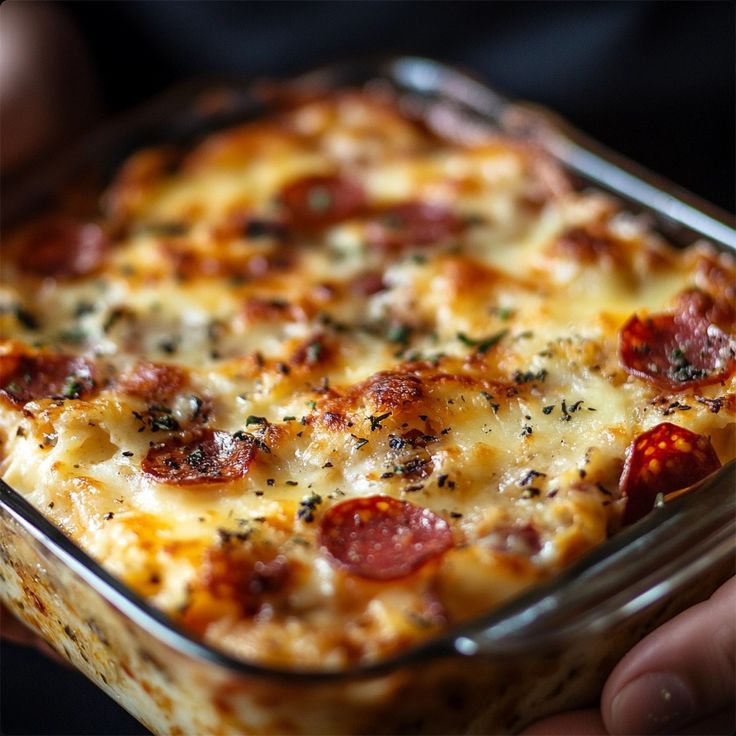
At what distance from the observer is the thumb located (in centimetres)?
169

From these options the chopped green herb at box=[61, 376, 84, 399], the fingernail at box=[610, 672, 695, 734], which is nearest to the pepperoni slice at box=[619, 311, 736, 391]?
the fingernail at box=[610, 672, 695, 734]

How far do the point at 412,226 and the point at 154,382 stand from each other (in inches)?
35.1

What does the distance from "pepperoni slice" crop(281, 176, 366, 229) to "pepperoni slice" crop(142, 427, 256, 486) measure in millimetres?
916

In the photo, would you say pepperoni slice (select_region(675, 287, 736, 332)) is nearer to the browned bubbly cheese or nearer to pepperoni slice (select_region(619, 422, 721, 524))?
the browned bubbly cheese

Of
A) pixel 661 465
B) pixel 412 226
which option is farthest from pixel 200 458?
pixel 412 226

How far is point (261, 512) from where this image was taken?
1.83 metres

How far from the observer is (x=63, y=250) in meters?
2.77

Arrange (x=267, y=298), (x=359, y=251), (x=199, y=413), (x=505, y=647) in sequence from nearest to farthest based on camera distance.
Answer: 1. (x=505, y=647)
2. (x=199, y=413)
3. (x=267, y=298)
4. (x=359, y=251)

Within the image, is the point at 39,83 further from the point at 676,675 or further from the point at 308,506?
the point at 676,675

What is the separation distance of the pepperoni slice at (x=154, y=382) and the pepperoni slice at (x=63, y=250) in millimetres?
580

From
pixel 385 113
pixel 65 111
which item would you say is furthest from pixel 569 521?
pixel 65 111

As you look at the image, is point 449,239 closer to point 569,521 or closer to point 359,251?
point 359,251

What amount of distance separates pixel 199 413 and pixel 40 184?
1274mm

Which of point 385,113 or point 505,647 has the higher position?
point 385,113
